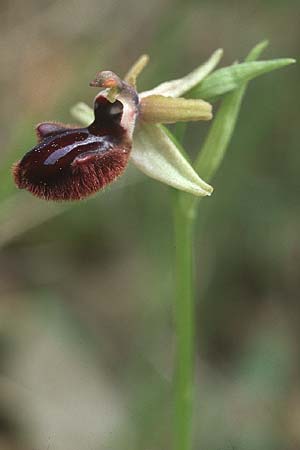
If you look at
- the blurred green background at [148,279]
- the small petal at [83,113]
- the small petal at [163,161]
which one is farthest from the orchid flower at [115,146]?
the blurred green background at [148,279]

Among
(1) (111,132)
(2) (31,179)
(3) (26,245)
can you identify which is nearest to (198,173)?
(1) (111,132)

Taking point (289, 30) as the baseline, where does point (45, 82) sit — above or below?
above

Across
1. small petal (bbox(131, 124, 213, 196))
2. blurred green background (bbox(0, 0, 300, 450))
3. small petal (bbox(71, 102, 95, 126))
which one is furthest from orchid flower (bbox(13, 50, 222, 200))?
blurred green background (bbox(0, 0, 300, 450))

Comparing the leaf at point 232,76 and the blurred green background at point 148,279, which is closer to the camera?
the leaf at point 232,76

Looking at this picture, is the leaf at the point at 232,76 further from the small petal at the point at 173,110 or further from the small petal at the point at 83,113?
the small petal at the point at 83,113

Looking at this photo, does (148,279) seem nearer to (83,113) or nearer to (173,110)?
(83,113)

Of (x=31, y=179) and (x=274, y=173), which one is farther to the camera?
(x=274, y=173)

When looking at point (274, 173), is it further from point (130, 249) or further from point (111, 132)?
point (111, 132)
